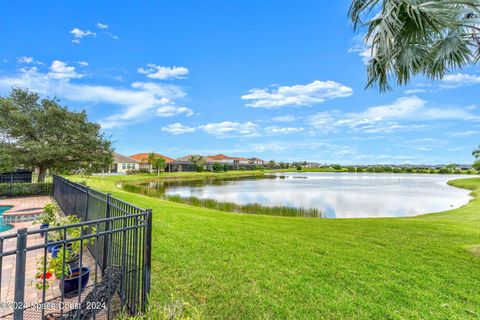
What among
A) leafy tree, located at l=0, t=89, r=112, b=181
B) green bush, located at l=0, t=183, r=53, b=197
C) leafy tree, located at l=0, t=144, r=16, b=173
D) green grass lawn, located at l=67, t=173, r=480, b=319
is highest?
leafy tree, located at l=0, t=89, r=112, b=181

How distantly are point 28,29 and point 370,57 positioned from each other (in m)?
14.0

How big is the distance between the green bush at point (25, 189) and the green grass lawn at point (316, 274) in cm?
1095

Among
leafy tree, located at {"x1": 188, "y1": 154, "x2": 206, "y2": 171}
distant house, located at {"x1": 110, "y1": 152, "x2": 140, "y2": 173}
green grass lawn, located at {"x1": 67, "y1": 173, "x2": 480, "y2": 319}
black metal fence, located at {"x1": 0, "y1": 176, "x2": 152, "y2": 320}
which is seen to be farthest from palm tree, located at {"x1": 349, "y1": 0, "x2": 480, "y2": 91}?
leafy tree, located at {"x1": 188, "y1": 154, "x2": 206, "y2": 171}

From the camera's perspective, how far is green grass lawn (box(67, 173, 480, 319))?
3025 millimetres

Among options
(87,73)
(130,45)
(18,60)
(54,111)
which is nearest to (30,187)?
(54,111)

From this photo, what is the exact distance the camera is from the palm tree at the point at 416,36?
371cm

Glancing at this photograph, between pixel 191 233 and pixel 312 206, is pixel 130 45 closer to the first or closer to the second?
pixel 191 233

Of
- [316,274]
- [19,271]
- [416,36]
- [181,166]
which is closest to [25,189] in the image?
[19,271]

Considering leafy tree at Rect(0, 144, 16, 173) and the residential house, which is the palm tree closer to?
leafy tree at Rect(0, 144, 16, 173)

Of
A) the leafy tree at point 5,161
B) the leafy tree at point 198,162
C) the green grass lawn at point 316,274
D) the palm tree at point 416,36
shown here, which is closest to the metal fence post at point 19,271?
the green grass lawn at point 316,274

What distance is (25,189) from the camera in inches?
506

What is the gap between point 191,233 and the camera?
6.18 m

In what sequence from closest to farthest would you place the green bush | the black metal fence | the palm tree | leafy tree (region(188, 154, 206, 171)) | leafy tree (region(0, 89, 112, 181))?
the black metal fence < the palm tree < the green bush < leafy tree (region(0, 89, 112, 181)) < leafy tree (region(188, 154, 206, 171))

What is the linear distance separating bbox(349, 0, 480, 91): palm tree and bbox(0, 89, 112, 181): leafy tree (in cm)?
1509
